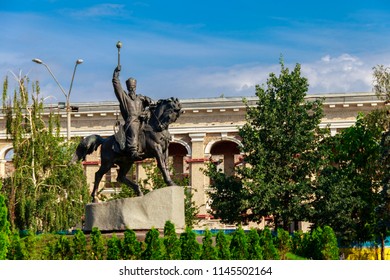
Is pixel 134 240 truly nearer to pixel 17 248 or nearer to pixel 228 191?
pixel 17 248

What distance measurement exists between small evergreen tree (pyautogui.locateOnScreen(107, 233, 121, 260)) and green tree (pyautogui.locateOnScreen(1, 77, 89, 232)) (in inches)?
699

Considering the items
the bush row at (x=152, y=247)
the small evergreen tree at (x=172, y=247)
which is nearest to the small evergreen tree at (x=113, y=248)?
the bush row at (x=152, y=247)

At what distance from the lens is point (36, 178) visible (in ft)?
137

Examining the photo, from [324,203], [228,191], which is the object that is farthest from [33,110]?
[324,203]

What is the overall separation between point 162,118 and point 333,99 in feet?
114

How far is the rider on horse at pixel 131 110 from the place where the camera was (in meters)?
24.5

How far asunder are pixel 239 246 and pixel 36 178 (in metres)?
20.3

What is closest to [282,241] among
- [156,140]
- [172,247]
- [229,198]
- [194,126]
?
[172,247]

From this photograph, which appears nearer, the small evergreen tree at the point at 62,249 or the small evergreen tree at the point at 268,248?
the small evergreen tree at the point at 62,249

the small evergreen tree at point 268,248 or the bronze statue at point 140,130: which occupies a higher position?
the bronze statue at point 140,130

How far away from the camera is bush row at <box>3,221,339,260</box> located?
22156 millimetres

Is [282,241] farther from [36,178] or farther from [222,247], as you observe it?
[36,178]

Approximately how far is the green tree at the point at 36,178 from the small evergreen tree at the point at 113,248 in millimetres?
17766

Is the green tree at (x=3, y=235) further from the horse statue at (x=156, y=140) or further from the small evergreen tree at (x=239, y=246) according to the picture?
the small evergreen tree at (x=239, y=246)
